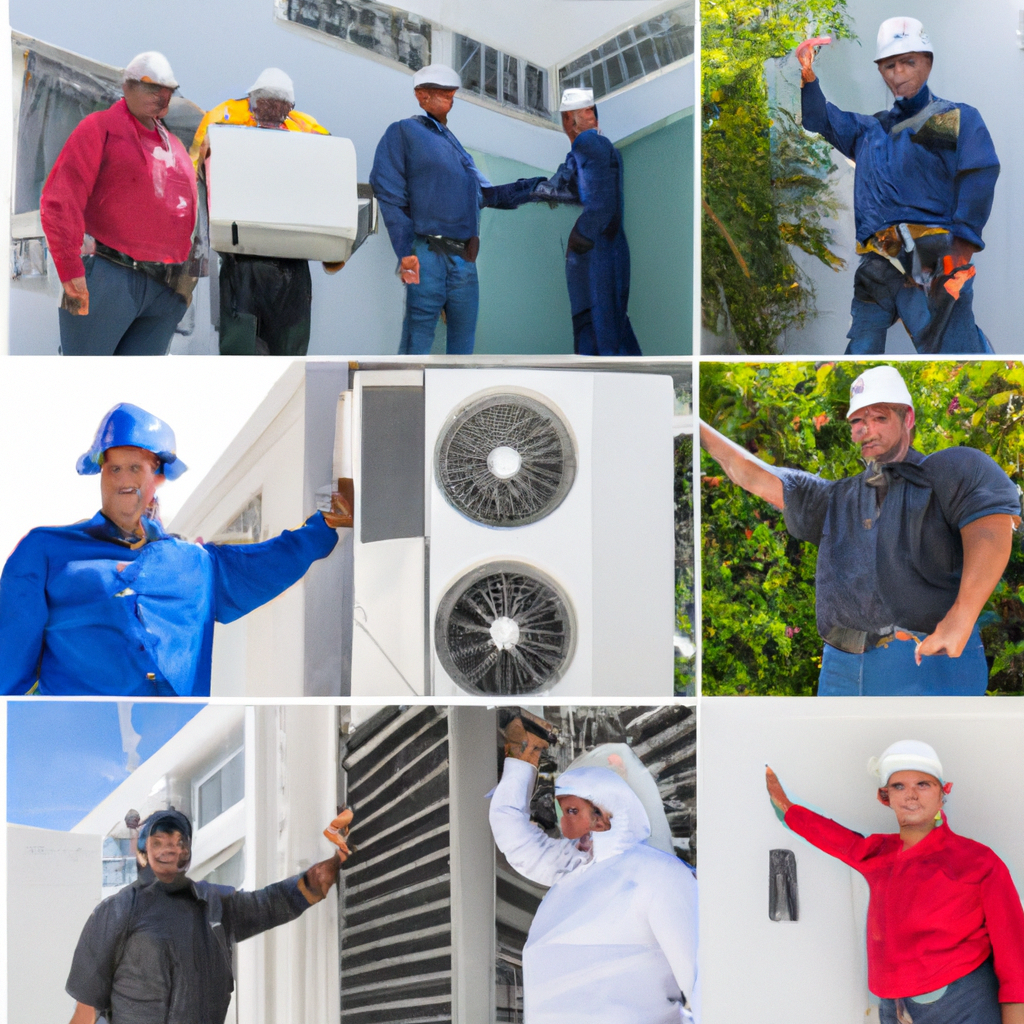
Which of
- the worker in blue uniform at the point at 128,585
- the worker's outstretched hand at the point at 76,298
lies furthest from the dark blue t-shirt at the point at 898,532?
the worker's outstretched hand at the point at 76,298

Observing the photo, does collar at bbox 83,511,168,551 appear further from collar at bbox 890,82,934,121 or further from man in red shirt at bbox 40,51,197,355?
collar at bbox 890,82,934,121

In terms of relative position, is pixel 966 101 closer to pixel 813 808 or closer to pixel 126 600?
pixel 813 808

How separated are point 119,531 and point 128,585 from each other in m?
0.13

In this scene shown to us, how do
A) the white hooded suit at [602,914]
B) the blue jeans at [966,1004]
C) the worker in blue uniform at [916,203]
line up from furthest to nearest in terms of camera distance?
the worker in blue uniform at [916,203]
the white hooded suit at [602,914]
the blue jeans at [966,1004]

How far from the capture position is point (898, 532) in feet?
7.25

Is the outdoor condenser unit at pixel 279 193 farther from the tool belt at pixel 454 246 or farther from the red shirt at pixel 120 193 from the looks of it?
the tool belt at pixel 454 246

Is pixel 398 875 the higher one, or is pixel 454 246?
pixel 454 246

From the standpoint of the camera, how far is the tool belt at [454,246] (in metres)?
2.30

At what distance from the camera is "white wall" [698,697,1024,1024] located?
2170 mm

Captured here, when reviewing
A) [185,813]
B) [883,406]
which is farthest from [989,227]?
[185,813]

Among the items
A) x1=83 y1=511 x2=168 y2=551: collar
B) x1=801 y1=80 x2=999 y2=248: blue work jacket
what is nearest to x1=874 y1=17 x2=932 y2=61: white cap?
x1=801 y1=80 x2=999 y2=248: blue work jacket

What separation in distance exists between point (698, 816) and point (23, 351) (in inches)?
76.9

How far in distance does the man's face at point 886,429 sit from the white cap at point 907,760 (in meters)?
0.67

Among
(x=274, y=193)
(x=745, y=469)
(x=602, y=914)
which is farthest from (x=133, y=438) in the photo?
(x=602, y=914)
